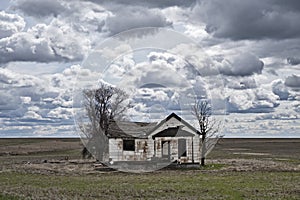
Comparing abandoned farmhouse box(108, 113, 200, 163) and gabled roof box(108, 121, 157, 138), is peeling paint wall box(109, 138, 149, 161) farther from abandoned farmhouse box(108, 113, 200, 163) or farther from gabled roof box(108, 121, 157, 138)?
gabled roof box(108, 121, 157, 138)

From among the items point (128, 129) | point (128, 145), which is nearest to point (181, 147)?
point (128, 145)

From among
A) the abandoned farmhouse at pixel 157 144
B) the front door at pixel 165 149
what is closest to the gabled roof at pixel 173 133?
the abandoned farmhouse at pixel 157 144

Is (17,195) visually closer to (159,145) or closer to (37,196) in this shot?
(37,196)

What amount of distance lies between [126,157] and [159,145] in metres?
3.28

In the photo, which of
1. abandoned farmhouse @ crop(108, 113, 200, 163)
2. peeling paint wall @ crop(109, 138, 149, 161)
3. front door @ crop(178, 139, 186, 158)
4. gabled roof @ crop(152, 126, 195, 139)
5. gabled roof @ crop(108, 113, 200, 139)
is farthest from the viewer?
gabled roof @ crop(108, 113, 200, 139)

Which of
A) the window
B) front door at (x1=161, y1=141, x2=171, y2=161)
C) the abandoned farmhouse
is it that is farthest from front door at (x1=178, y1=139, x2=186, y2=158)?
the window

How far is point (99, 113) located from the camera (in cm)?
5572

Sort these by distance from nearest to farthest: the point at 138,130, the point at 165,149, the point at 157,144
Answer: the point at 157,144 → the point at 165,149 → the point at 138,130

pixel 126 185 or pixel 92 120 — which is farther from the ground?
pixel 92 120

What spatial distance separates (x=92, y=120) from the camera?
55562mm

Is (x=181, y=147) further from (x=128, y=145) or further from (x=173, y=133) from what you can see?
(x=128, y=145)

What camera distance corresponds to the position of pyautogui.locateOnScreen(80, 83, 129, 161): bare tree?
5447 cm

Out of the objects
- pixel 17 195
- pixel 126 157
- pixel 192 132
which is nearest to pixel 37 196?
pixel 17 195

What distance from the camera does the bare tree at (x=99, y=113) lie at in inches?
2144
